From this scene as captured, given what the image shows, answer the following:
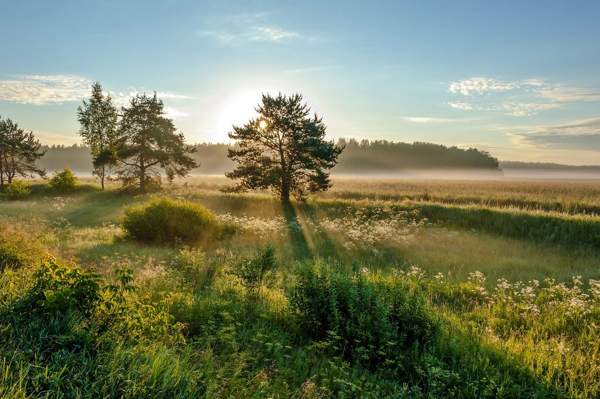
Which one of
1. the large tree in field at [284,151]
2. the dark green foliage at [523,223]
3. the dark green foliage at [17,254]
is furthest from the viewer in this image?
the large tree in field at [284,151]

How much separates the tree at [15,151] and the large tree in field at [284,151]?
32922mm

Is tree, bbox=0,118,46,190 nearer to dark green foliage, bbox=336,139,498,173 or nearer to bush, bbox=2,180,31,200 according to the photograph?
bush, bbox=2,180,31,200

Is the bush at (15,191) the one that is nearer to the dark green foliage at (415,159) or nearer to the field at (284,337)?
the field at (284,337)

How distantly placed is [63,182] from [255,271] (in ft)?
128

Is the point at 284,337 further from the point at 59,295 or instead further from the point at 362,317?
the point at 59,295

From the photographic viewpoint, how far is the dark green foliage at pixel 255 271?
7.89 metres

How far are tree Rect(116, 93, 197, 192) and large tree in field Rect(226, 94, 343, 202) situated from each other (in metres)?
12.6

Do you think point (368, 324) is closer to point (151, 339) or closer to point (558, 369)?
point (558, 369)

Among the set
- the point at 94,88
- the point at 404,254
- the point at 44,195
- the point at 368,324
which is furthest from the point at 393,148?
the point at 368,324

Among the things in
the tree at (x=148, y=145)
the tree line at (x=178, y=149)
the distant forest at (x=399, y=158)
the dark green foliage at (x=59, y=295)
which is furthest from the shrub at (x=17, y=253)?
the distant forest at (x=399, y=158)

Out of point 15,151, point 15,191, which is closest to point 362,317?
point 15,191

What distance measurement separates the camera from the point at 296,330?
245 inches

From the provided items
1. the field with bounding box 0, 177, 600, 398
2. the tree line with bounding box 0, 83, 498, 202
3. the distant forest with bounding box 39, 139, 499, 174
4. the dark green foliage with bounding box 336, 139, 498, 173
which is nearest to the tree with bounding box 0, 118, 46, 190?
the tree line with bounding box 0, 83, 498, 202

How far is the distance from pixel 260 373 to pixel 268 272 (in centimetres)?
445
